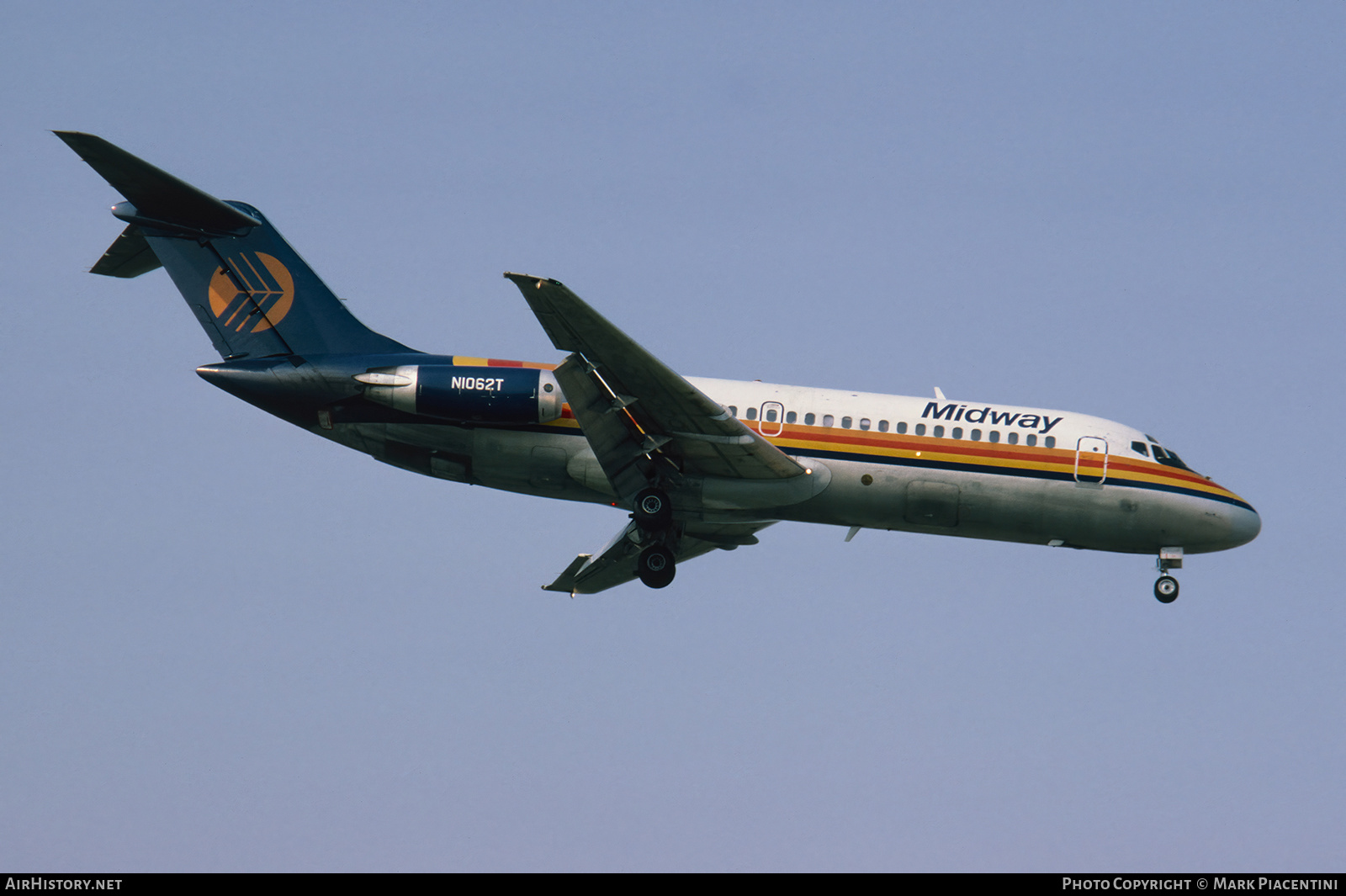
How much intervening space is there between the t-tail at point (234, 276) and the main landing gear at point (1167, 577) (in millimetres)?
16014

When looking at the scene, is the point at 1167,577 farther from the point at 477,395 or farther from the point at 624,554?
the point at 477,395

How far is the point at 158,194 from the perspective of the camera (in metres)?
27.5

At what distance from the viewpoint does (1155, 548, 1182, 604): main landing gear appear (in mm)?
27797

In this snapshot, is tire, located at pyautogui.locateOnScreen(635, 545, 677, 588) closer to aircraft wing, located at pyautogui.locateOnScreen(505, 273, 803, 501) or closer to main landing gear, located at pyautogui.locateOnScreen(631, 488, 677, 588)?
main landing gear, located at pyautogui.locateOnScreen(631, 488, 677, 588)

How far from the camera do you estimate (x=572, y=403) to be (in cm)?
2525

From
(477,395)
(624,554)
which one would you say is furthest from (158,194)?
(624,554)

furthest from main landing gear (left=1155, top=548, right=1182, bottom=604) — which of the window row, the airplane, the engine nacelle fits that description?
the engine nacelle

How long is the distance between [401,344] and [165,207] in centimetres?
543

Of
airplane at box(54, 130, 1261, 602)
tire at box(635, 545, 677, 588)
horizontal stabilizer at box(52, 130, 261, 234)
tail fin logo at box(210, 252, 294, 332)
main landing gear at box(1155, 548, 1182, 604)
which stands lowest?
tire at box(635, 545, 677, 588)

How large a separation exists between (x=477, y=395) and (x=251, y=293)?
5766 millimetres

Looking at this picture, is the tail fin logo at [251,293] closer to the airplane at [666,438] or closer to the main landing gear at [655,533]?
the airplane at [666,438]

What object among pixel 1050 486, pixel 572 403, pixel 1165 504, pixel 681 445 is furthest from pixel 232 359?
pixel 1165 504

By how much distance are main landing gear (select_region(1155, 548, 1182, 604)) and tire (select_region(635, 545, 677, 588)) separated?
387 inches

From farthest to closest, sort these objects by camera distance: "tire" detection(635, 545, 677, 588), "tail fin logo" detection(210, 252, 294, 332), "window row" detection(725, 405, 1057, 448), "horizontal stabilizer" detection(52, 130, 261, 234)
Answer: "tail fin logo" detection(210, 252, 294, 332) < "tire" detection(635, 545, 677, 588) < "window row" detection(725, 405, 1057, 448) < "horizontal stabilizer" detection(52, 130, 261, 234)
